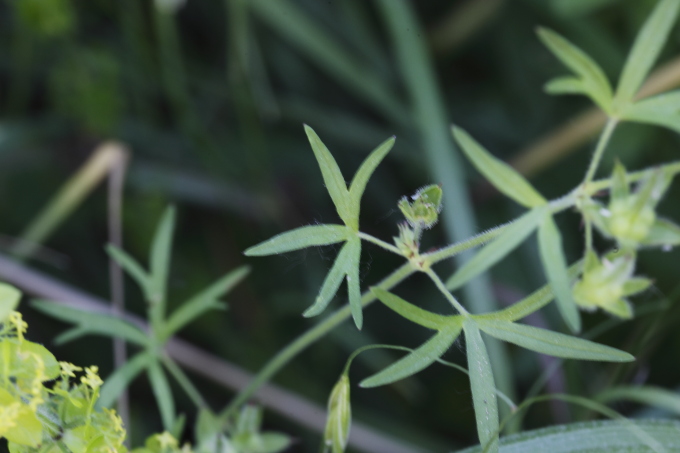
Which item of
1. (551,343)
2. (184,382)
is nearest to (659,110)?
(551,343)

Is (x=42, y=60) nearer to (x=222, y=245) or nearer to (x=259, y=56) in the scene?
(x=259, y=56)

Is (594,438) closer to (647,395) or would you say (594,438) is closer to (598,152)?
(647,395)

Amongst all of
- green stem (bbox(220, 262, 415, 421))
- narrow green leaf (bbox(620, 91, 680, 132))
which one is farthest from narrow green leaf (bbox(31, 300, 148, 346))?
narrow green leaf (bbox(620, 91, 680, 132))

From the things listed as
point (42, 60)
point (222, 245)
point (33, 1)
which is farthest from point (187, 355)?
point (42, 60)

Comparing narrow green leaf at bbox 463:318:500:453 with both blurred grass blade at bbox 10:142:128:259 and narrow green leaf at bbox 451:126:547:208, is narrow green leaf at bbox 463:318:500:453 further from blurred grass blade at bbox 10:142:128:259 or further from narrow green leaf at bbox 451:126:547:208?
blurred grass blade at bbox 10:142:128:259

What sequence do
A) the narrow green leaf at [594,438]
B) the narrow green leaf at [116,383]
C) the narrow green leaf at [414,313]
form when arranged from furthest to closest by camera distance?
the narrow green leaf at [116,383] → the narrow green leaf at [594,438] → the narrow green leaf at [414,313]

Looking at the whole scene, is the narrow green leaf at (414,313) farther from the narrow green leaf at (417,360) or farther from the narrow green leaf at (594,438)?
the narrow green leaf at (594,438)

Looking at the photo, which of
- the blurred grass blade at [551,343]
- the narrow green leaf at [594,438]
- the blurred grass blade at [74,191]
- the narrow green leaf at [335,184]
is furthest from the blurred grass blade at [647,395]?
the blurred grass blade at [74,191]
